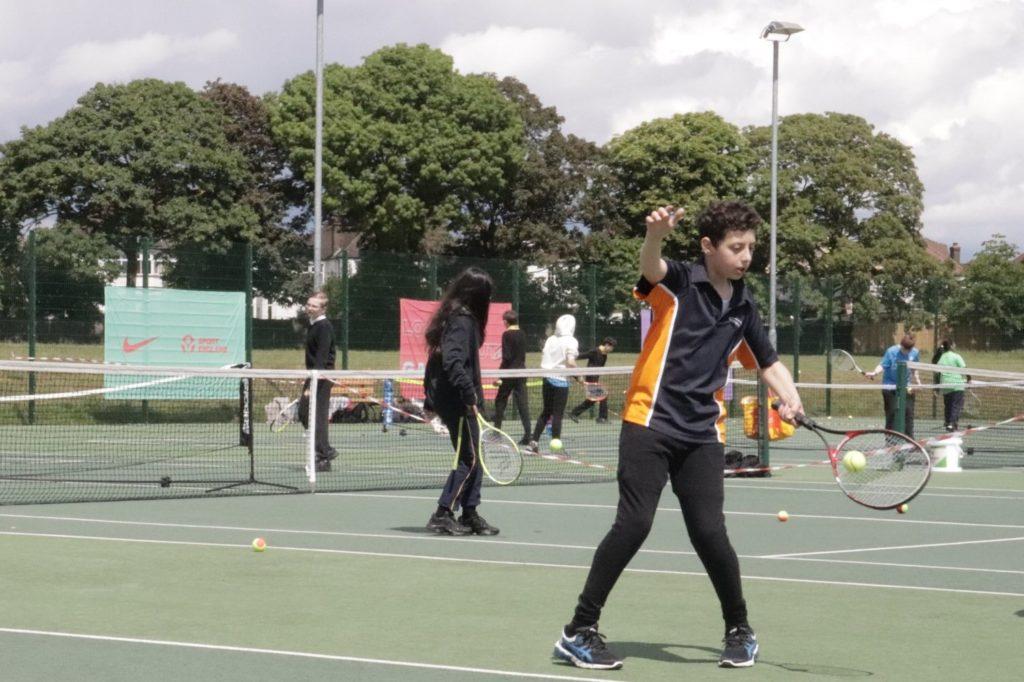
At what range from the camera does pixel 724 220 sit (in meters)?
5.58

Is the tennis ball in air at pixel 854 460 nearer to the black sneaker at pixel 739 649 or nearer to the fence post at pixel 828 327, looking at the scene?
the black sneaker at pixel 739 649

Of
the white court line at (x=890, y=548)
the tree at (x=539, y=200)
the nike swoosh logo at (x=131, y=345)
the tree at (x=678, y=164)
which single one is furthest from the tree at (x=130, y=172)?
the white court line at (x=890, y=548)

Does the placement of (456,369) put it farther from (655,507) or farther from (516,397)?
(516,397)

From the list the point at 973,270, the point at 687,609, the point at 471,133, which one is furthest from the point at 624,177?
the point at 687,609

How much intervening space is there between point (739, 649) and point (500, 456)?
6.13 metres

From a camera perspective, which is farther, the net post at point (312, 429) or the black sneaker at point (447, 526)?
the net post at point (312, 429)

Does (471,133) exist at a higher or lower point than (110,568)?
higher

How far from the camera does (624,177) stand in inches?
2478

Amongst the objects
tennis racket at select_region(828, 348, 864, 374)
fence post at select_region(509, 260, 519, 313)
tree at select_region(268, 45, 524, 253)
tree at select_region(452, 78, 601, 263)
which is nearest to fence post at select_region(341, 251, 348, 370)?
fence post at select_region(509, 260, 519, 313)

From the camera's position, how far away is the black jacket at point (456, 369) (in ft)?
30.8

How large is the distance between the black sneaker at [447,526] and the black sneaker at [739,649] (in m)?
4.19

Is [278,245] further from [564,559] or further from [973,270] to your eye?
[564,559]

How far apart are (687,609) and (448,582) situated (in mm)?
1307

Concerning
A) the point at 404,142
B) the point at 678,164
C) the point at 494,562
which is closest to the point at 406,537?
the point at 494,562
